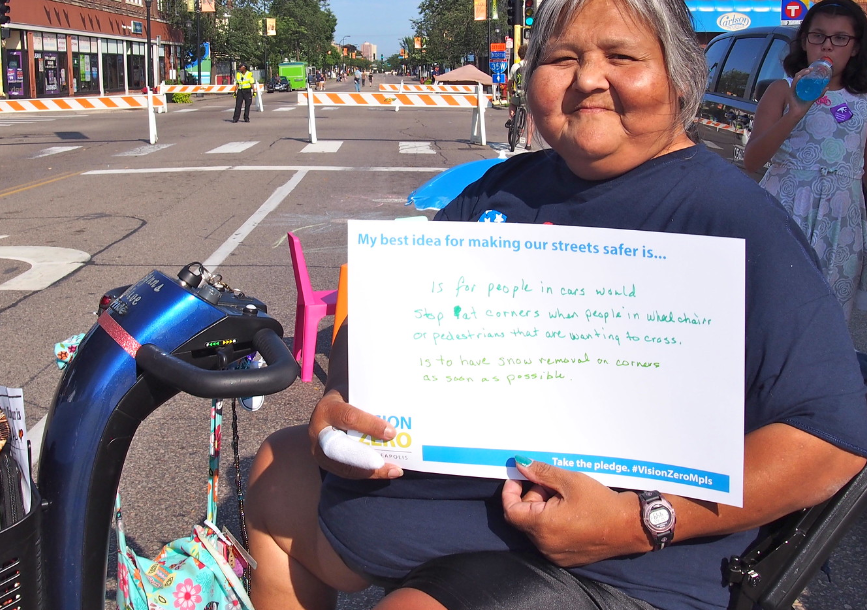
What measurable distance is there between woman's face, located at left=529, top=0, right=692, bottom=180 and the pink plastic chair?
239cm

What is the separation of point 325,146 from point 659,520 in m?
16.2

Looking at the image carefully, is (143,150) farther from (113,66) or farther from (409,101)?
(113,66)

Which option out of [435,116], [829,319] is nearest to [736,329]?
[829,319]

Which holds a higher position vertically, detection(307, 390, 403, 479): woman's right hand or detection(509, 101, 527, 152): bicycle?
detection(509, 101, 527, 152): bicycle

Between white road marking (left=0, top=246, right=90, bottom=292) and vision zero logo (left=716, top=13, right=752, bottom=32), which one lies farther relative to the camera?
vision zero logo (left=716, top=13, right=752, bottom=32)

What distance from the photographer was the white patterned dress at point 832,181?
3.69 m

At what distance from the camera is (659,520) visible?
137 cm

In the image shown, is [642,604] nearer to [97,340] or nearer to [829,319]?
[829,319]

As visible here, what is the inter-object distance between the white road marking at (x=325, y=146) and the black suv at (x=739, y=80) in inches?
372

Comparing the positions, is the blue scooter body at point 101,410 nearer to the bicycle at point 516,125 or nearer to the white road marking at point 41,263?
the white road marking at point 41,263

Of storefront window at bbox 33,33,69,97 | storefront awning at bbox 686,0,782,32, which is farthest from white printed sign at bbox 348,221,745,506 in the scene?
storefront window at bbox 33,33,69,97

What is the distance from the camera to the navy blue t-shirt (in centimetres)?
137

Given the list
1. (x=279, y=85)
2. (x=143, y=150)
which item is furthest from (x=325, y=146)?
(x=279, y=85)

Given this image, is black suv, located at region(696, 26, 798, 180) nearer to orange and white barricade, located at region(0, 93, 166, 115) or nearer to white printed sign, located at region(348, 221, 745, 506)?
white printed sign, located at region(348, 221, 745, 506)
